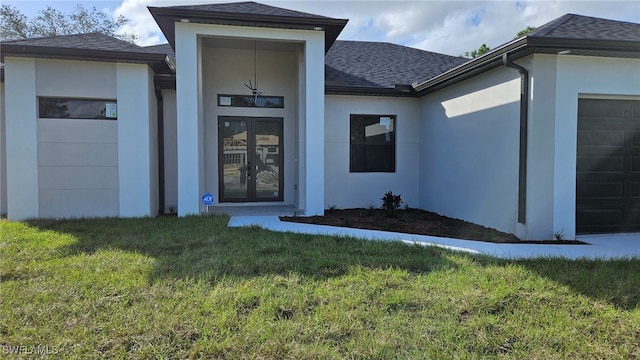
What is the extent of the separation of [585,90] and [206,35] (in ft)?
24.3

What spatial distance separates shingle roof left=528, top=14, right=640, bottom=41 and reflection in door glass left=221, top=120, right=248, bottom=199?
7.06 metres

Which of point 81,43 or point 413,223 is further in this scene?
point 413,223

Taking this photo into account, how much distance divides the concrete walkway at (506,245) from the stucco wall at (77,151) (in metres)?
3.17

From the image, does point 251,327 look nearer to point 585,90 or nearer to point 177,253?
point 177,253

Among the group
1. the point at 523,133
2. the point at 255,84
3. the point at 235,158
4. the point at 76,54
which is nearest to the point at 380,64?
the point at 255,84

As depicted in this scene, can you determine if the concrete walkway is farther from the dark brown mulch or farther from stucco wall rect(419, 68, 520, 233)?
stucco wall rect(419, 68, 520, 233)

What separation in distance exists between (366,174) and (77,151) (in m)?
6.95

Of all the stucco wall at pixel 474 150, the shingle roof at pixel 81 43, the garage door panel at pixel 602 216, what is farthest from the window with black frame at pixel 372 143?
the shingle roof at pixel 81 43

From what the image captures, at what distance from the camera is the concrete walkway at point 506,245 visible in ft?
18.1

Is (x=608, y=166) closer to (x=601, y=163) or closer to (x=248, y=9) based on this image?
(x=601, y=163)

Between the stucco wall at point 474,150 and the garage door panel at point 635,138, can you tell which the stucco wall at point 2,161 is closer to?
the stucco wall at point 474,150

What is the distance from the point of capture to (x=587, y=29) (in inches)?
A: 262

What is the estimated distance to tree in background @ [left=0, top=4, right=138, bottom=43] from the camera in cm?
2009

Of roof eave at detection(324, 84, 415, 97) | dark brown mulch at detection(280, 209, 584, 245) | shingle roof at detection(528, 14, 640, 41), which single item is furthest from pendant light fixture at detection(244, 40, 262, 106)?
shingle roof at detection(528, 14, 640, 41)
